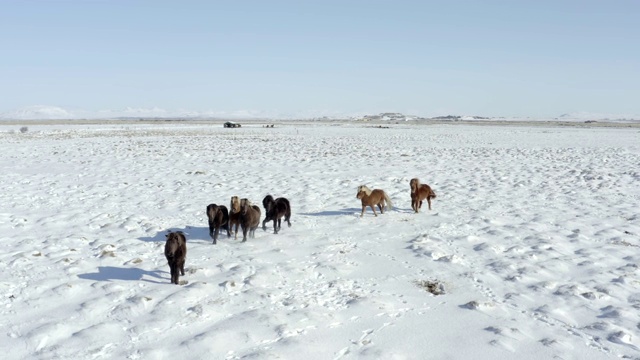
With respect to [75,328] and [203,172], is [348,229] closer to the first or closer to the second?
[75,328]

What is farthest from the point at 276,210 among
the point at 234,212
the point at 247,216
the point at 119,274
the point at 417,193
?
the point at 417,193

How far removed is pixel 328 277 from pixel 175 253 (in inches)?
102

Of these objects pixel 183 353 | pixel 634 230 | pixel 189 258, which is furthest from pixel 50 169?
pixel 634 230

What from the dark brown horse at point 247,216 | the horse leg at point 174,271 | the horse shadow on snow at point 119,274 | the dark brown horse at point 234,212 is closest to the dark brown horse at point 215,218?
the dark brown horse at point 234,212

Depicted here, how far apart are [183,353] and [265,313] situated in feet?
4.32

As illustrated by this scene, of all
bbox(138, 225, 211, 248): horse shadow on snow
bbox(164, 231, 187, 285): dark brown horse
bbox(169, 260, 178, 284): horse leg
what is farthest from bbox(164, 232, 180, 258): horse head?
bbox(138, 225, 211, 248): horse shadow on snow

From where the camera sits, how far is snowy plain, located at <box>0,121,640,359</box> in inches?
223

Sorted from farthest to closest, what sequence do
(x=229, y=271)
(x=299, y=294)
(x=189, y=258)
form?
(x=189, y=258) < (x=229, y=271) < (x=299, y=294)

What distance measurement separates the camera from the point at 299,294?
7.12 metres

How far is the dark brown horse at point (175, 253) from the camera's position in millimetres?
7211

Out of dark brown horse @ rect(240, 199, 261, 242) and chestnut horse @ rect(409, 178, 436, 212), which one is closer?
dark brown horse @ rect(240, 199, 261, 242)

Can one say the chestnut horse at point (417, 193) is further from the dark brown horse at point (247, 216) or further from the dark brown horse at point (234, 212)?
the dark brown horse at point (234, 212)

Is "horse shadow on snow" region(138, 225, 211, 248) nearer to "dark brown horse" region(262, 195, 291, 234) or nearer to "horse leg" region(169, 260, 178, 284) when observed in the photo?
"dark brown horse" region(262, 195, 291, 234)

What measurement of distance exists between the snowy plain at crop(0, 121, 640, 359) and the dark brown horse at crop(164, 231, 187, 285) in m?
0.26
